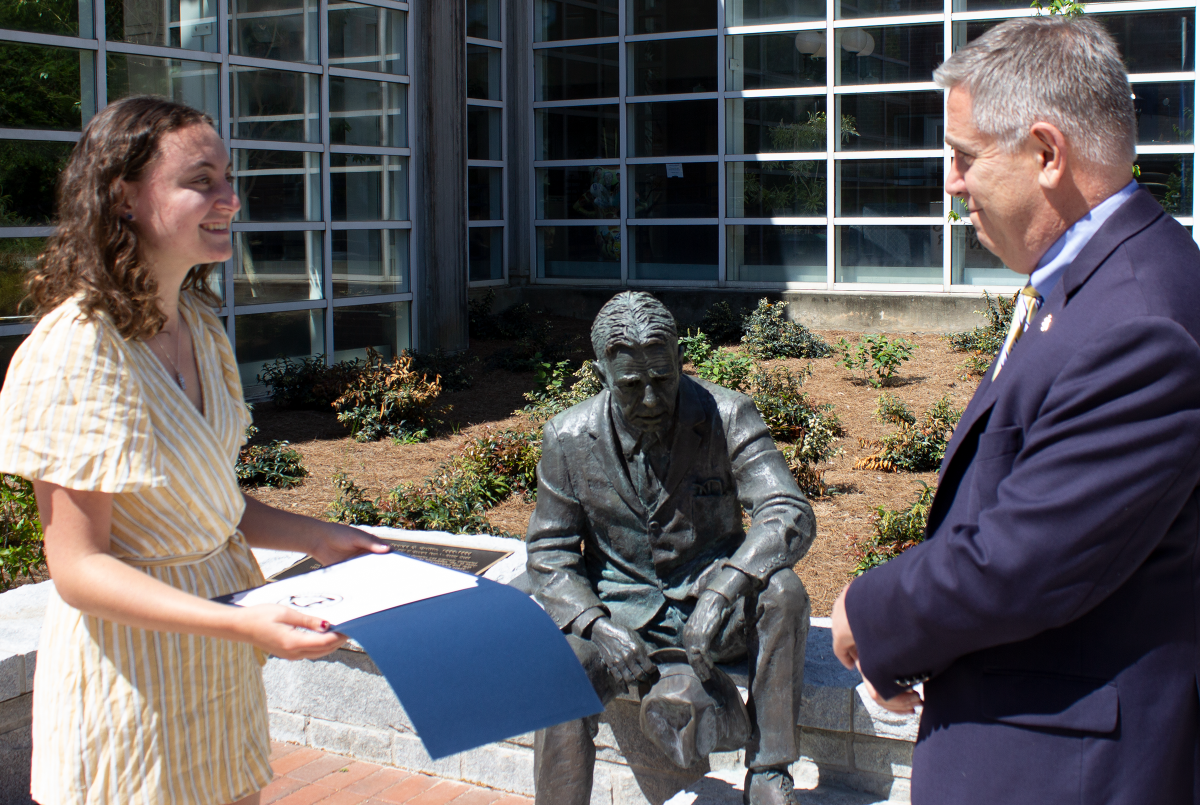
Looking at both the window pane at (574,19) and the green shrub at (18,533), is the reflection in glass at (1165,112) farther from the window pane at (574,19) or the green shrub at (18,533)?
Answer: the green shrub at (18,533)

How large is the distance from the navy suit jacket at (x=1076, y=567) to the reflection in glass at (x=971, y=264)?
40.1ft

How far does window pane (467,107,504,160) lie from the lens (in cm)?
1491

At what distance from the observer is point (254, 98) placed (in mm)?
9828

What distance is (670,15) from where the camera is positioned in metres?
14.5

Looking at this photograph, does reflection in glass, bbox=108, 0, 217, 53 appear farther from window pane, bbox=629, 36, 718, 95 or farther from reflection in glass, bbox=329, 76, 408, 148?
Answer: window pane, bbox=629, 36, 718, 95

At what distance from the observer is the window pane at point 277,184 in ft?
32.2

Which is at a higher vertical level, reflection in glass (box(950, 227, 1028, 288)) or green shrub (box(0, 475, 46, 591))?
reflection in glass (box(950, 227, 1028, 288))

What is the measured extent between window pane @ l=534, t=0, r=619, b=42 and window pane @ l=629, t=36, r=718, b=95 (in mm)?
596

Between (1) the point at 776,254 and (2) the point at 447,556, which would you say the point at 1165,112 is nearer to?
(1) the point at 776,254

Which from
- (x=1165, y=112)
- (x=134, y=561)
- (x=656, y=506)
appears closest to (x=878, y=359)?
(x=1165, y=112)

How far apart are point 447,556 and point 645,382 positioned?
1.80m

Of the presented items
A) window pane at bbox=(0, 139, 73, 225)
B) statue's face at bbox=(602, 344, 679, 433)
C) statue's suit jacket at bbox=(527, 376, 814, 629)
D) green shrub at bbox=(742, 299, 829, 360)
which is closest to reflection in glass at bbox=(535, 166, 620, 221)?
green shrub at bbox=(742, 299, 829, 360)

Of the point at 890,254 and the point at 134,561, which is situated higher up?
the point at 890,254

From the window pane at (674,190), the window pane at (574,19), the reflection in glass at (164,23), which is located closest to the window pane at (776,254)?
the window pane at (674,190)
